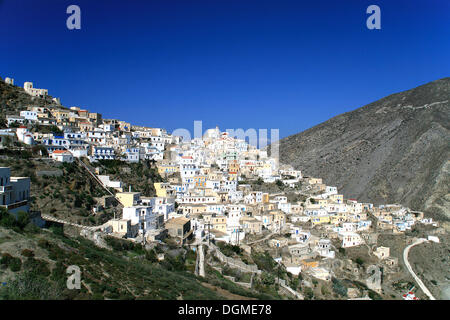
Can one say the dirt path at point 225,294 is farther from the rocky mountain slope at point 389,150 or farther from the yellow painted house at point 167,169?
the rocky mountain slope at point 389,150

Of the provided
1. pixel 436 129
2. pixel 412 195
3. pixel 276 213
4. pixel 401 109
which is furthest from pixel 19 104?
pixel 401 109

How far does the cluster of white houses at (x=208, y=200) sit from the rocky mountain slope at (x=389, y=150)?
886 centimetres

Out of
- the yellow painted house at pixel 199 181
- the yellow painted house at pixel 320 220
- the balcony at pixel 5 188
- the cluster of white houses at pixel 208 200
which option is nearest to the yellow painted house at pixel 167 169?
the cluster of white houses at pixel 208 200

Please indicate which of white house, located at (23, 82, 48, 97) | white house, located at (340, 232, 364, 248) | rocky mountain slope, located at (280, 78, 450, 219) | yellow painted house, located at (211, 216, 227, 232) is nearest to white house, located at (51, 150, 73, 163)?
yellow painted house, located at (211, 216, 227, 232)

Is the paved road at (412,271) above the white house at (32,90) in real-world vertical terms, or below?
below

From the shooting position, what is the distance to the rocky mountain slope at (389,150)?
151ft

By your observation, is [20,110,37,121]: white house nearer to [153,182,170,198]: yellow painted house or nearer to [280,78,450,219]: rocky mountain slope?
[153,182,170,198]: yellow painted house

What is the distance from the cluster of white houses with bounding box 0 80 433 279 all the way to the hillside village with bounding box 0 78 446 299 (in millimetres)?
81

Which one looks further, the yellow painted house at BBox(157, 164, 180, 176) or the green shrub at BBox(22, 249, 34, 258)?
the yellow painted house at BBox(157, 164, 180, 176)

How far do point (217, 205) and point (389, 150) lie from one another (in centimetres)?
4266

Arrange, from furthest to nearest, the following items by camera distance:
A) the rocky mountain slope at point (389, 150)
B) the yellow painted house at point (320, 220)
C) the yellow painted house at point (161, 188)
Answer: the rocky mountain slope at point (389, 150), the yellow painted house at point (320, 220), the yellow painted house at point (161, 188)

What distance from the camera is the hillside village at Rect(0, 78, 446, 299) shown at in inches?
854
